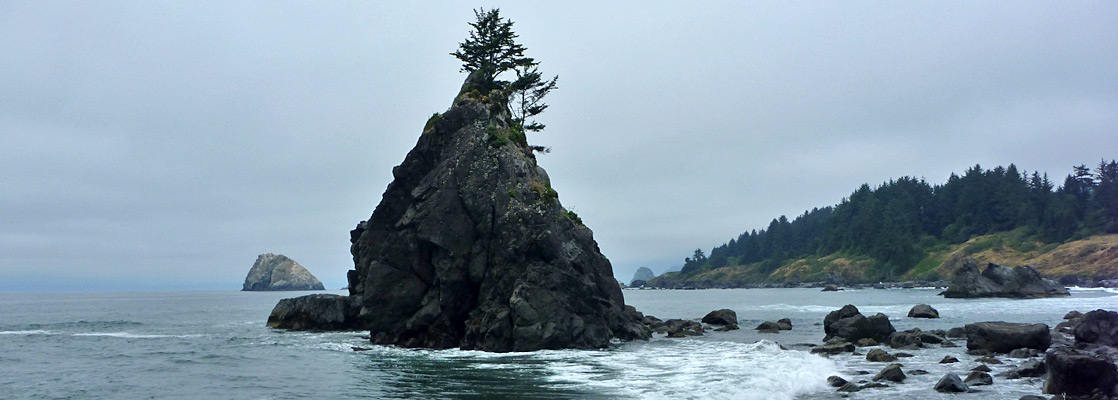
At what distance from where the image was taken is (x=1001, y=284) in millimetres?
102500

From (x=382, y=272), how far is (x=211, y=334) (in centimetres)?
2253

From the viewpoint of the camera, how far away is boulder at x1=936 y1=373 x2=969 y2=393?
78.9 ft

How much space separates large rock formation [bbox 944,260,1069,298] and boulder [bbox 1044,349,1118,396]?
9259cm

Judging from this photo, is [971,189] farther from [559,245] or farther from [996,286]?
[559,245]

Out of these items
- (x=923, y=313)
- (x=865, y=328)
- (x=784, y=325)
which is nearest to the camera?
(x=865, y=328)

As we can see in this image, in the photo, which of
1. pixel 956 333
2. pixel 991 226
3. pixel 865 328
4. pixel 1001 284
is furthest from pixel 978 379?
pixel 991 226

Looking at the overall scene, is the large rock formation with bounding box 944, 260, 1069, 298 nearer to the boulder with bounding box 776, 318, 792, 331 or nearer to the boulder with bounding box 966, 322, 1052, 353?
the boulder with bounding box 776, 318, 792, 331

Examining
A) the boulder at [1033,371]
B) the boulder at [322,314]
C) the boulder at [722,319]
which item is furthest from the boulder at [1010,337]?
the boulder at [322,314]

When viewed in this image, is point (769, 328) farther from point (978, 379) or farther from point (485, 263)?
point (978, 379)

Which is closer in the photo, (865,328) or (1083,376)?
(1083,376)

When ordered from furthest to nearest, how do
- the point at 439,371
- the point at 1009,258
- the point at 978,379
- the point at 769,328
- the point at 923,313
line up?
the point at 1009,258 → the point at 923,313 → the point at 769,328 → the point at 439,371 → the point at 978,379

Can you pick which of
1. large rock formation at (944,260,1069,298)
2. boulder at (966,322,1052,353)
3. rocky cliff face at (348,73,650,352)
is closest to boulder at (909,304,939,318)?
boulder at (966,322,1052,353)

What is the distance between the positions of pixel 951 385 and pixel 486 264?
92.2 ft

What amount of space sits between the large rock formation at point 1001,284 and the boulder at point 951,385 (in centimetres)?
9173
